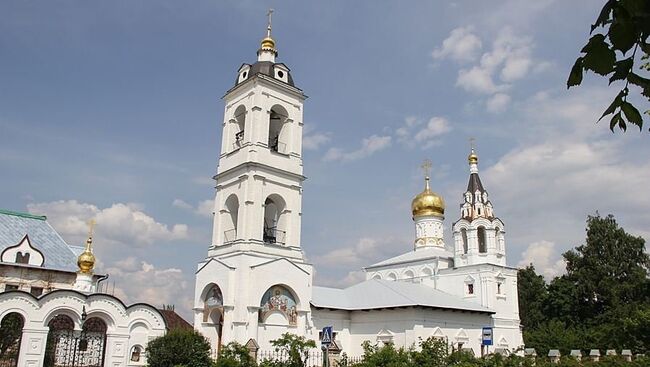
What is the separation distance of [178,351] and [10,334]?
7501mm

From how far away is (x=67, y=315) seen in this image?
69.7 feet

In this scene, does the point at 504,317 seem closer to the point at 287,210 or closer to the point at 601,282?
the point at 601,282

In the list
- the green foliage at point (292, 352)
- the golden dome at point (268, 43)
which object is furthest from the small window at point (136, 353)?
the golden dome at point (268, 43)

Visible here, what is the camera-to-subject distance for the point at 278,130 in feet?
84.4

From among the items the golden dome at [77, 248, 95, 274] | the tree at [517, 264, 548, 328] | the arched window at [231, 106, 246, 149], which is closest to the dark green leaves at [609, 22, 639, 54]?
the arched window at [231, 106, 246, 149]

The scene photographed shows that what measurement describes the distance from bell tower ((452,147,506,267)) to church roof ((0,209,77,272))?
73.3ft

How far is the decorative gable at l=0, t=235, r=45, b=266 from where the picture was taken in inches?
1101

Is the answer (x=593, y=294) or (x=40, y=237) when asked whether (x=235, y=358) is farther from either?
(x=593, y=294)

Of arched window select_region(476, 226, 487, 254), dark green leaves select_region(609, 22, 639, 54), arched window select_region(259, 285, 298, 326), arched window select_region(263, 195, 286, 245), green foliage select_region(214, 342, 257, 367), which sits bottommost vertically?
green foliage select_region(214, 342, 257, 367)

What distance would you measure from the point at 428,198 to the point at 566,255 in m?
13.4

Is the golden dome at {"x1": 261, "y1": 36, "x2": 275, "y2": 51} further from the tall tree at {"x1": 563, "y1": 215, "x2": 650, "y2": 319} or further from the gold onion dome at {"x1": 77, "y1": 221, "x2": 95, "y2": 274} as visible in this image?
the tall tree at {"x1": 563, "y1": 215, "x2": 650, "y2": 319}

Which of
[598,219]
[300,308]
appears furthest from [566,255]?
[300,308]

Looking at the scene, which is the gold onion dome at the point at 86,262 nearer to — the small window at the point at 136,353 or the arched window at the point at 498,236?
the small window at the point at 136,353

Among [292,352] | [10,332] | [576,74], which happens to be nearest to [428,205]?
[292,352]
